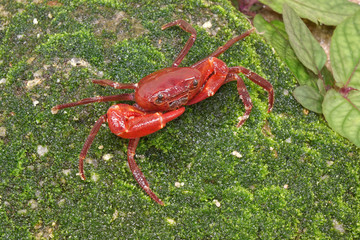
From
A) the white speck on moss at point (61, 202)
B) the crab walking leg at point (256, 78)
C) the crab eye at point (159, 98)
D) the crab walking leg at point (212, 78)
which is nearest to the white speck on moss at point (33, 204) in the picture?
the white speck on moss at point (61, 202)

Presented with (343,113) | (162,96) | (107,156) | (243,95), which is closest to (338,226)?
(343,113)

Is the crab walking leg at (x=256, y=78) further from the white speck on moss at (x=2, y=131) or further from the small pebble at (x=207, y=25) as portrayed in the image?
the white speck on moss at (x=2, y=131)

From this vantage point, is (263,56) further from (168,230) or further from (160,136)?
(168,230)

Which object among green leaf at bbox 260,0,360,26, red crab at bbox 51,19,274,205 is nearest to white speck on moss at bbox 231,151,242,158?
red crab at bbox 51,19,274,205

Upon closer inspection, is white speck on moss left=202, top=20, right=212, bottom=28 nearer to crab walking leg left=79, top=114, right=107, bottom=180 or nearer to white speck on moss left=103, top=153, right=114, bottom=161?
crab walking leg left=79, top=114, right=107, bottom=180

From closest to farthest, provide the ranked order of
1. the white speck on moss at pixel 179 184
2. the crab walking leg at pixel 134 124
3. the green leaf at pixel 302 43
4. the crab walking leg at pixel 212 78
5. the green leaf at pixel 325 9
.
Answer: the crab walking leg at pixel 134 124 < the white speck on moss at pixel 179 184 < the crab walking leg at pixel 212 78 < the green leaf at pixel 302 43 < the green leaf at pixel 325 9

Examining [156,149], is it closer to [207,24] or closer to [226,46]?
[226,46]
